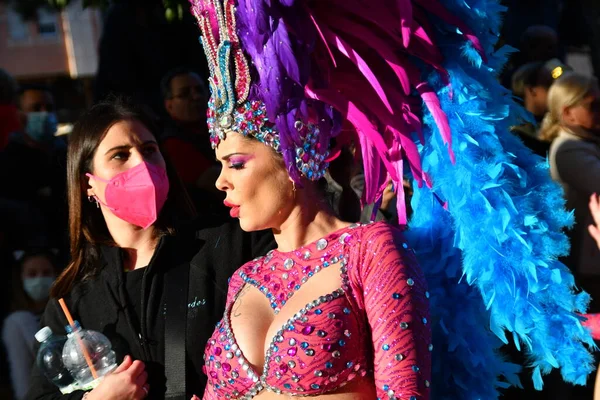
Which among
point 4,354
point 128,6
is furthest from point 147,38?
point 4,354

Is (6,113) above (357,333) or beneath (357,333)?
above

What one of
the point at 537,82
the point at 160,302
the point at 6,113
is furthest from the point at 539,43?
the point at 160,302

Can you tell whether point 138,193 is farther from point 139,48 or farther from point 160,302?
point 139,48

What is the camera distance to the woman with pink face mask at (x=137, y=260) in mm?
2521

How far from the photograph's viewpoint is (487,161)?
7.04ft

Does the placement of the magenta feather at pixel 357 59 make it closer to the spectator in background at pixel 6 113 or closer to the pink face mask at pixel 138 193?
the pink face mask at pixel 138 193

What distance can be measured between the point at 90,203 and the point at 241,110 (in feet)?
3.22

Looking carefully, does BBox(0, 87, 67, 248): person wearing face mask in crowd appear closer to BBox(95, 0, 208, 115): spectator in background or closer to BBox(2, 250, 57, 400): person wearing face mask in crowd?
BBox(2, 250, 57, 400): person wearing face mask in crowd

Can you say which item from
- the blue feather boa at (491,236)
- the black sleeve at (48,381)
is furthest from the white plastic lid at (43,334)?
the blue feather boa at (491,236)

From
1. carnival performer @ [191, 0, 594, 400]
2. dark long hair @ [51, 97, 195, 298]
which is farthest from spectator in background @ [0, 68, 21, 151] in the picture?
carnival performer @ [191, 0, 594, 400]

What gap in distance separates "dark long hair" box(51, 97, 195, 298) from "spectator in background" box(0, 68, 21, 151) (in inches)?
87.3

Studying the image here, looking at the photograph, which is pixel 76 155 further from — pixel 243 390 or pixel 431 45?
pixel 431 45

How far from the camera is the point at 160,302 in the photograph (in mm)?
2611

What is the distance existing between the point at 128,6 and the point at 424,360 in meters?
4.11
